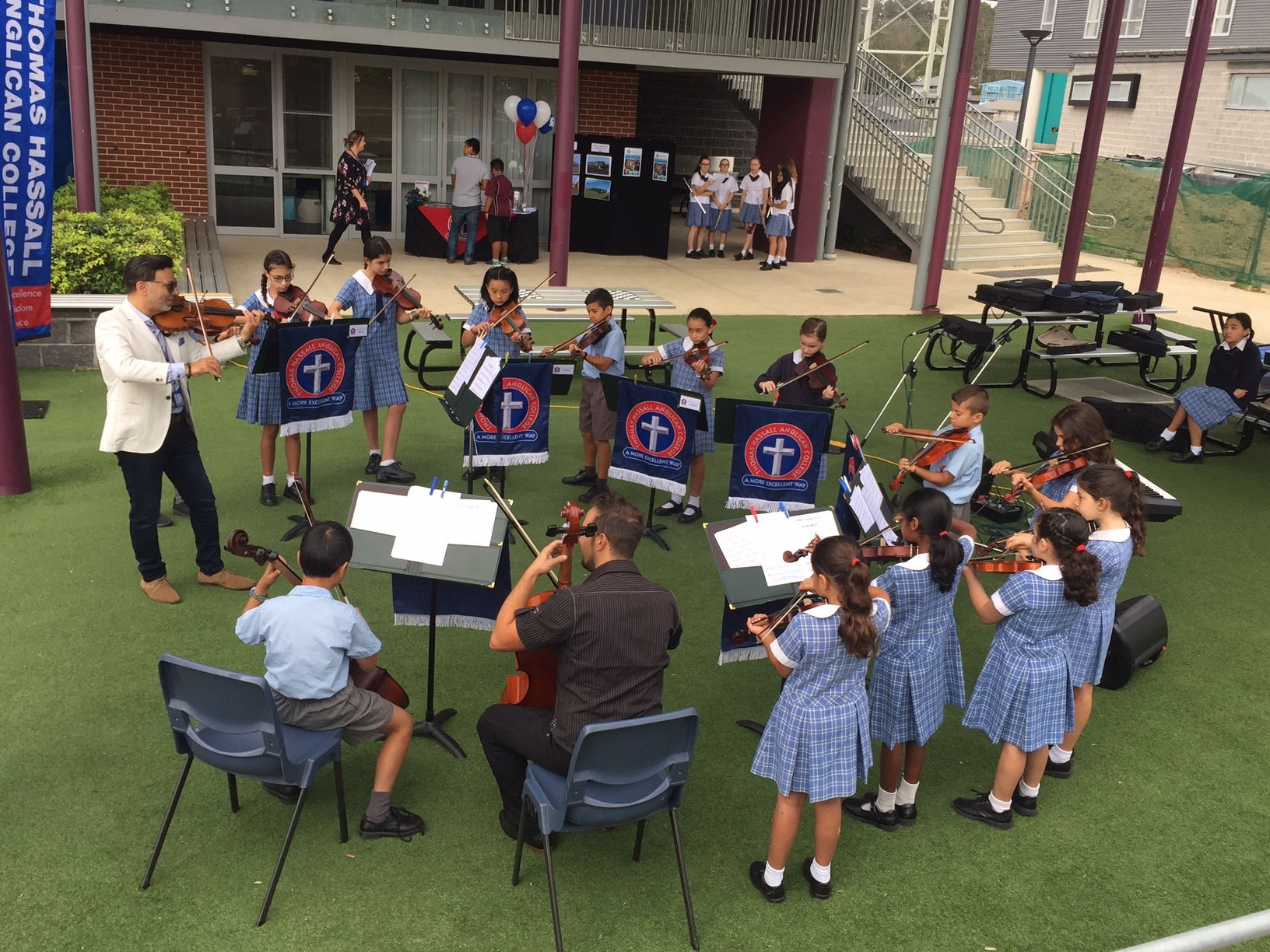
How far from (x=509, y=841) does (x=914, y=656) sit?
1795 mm

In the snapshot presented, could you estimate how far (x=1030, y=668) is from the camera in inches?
180

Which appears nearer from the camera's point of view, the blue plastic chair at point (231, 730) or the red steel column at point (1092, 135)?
the blue plastic chair at point (231, 730)

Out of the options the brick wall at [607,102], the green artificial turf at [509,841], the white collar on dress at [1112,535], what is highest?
the brick wall at [607,102]

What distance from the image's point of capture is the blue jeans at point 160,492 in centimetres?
608

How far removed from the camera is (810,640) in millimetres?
3920

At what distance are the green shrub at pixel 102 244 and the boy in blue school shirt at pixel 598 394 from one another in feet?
17.0

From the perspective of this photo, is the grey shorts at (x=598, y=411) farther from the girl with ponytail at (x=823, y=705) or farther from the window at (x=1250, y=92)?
the window at (x=1250, y=92)

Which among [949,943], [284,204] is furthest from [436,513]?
[284,204]

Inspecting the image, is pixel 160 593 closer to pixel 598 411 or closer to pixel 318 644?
pixel 318 644

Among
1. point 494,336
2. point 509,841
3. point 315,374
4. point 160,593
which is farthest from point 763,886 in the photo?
point 494,336

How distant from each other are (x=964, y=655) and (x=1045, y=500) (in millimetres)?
1251

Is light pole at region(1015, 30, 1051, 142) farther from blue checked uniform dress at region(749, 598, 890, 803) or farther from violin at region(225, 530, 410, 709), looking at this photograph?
violin at region(225, 530, 410, 709)

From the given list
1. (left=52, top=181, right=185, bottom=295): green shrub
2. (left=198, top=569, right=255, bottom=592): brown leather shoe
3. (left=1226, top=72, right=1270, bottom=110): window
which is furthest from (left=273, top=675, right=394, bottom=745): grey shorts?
(left=1226, top=72, right=1270, bottom=110): window

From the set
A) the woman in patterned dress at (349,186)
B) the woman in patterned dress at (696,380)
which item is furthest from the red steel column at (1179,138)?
the woman in patterned dress at (349,186)
